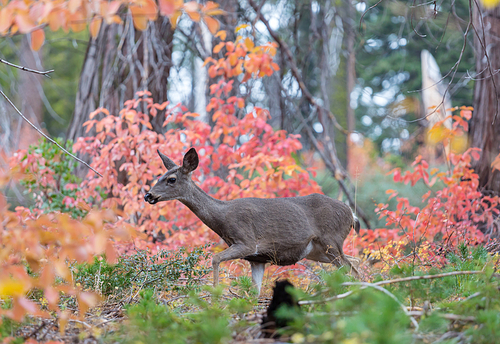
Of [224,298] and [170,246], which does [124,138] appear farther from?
[224,298]

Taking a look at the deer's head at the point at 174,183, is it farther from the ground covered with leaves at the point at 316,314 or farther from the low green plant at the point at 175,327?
the low green plant at the point at 175,327

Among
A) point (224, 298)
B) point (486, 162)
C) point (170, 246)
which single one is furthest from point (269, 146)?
point (486, 162)

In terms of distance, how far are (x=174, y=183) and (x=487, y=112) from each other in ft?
16.8

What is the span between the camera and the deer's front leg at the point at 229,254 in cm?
426

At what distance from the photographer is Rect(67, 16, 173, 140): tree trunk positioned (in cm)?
762

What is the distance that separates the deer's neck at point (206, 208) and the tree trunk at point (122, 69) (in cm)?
332

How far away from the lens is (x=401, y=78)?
973 inches

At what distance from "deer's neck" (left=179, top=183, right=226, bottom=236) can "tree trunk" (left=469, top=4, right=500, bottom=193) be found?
4368 millimetres

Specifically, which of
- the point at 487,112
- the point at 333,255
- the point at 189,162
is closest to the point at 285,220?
the point at 333,255

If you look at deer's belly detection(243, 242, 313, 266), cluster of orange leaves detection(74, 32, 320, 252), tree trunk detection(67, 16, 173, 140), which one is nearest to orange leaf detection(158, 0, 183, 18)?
deer's belly detection(243, 242, 313, 266)

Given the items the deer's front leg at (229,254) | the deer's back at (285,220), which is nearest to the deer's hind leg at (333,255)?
the deer's back at (285,220)

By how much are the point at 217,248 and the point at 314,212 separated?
1.44 m

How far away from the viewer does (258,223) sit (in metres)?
4.68

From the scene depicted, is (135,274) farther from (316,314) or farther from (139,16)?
(139,16)
